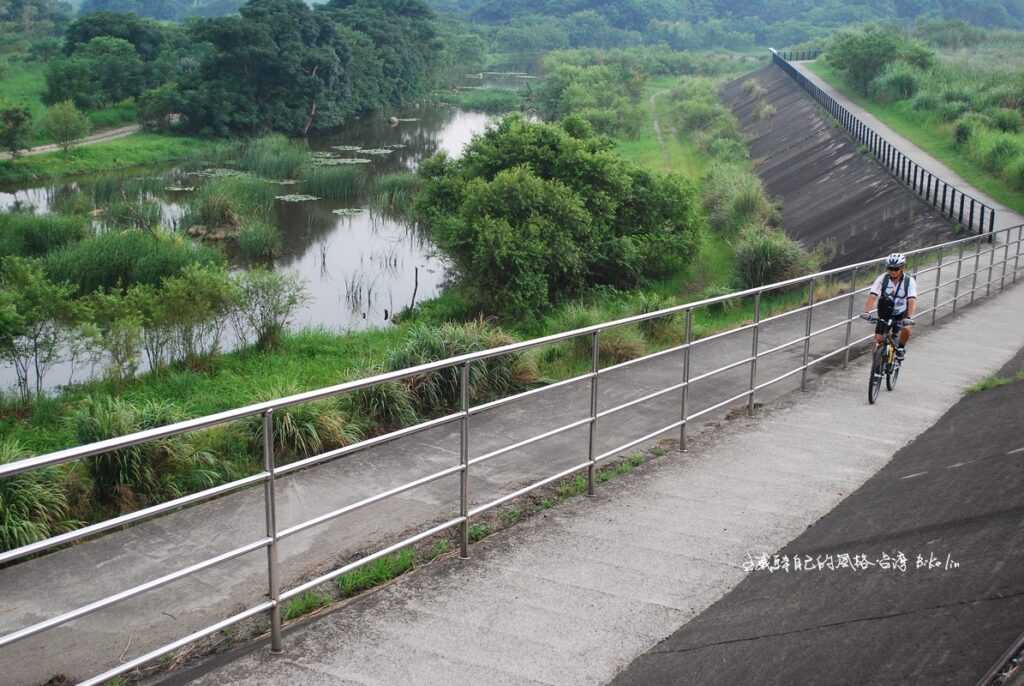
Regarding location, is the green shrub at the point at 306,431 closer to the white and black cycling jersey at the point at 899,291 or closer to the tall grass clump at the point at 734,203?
the white and black cycling jersey at the point at 899,291

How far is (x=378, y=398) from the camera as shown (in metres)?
14.1

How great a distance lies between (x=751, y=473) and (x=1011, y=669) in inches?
163

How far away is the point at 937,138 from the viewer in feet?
145

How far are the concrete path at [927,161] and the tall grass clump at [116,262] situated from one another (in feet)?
66.1

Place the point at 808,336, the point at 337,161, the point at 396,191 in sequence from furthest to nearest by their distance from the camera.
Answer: the point at 337,161, the point at 396,191, the point at 808,336

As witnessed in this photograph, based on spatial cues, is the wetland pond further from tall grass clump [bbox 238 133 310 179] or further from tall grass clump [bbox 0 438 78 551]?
tall grass clump [bbox 0 438 78 551]

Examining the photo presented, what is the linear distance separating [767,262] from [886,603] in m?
20.6

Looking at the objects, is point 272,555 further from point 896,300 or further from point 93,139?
point 93,139

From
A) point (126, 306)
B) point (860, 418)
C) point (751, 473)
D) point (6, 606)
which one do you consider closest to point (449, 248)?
point (126, 306)

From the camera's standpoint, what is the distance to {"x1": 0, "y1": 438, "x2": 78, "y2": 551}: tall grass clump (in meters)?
9.75

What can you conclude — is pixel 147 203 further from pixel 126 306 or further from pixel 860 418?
pixel 860 418

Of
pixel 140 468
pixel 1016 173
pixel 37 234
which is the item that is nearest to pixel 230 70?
pixel 37 234

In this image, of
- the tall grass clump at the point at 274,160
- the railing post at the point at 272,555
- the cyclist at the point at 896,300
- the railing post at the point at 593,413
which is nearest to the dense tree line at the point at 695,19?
the tall grass clump at the point at 274,160

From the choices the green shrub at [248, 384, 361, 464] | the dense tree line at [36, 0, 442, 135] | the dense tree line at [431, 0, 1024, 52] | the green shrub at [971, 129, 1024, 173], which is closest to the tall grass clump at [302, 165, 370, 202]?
the dense tree line at [36, 0, 442, 135]
